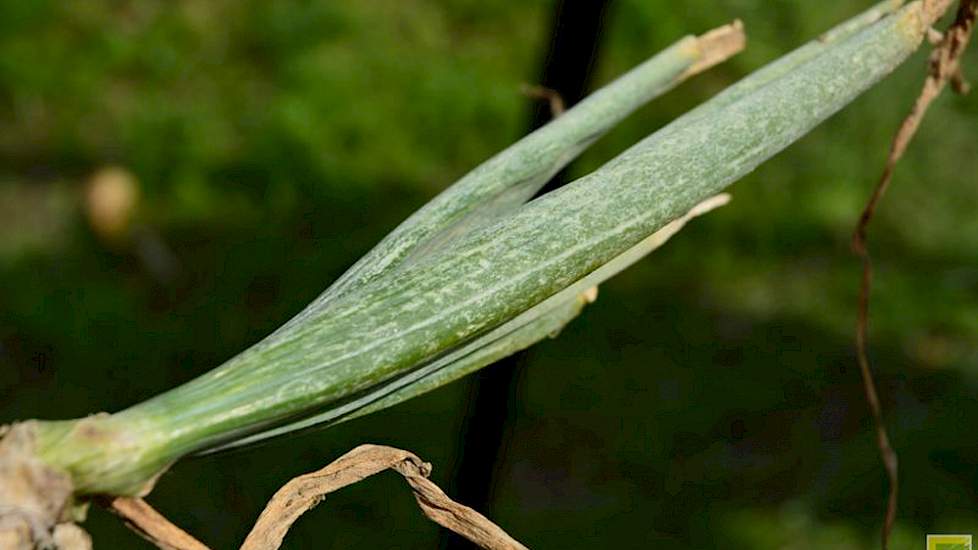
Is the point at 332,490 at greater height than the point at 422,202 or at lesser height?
lesser

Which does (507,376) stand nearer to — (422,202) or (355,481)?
(355,481)

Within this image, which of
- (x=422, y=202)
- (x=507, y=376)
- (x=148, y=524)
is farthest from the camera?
(x=422, y=202)

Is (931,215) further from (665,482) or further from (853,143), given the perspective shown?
(665,482)

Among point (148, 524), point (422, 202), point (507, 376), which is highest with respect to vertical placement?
point (422, 202)

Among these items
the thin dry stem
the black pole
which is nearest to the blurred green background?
the black pole

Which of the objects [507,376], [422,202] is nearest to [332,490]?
[507,376]

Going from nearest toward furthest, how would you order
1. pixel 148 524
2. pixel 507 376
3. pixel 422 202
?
pixel 148 524 < pixel 507 376 < pixel 422 202

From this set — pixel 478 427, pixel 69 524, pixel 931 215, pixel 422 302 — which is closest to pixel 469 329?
pixel 422 302

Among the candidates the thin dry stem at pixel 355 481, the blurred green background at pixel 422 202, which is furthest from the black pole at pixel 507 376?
the blurred green background at pixel 422 202

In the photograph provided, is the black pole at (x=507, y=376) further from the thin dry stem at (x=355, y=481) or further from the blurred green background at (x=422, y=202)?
the blurred green background at (x=422, y=202)
